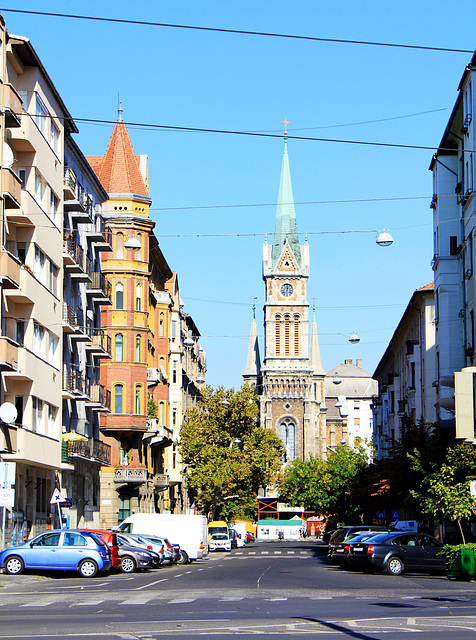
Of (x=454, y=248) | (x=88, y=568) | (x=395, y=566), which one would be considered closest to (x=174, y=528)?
(x=395, y=566)

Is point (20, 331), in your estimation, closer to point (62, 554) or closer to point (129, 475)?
point (62, 554)

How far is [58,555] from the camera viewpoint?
28.8 m

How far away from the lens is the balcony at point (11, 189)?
33250mm

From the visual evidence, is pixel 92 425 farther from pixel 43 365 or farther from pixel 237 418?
pixel 237 418

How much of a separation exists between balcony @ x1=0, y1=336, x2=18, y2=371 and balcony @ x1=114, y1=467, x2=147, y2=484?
71.1 feet

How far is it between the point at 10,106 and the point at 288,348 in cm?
12722

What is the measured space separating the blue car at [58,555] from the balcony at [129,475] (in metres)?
25.4

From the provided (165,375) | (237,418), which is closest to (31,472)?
(165,375)

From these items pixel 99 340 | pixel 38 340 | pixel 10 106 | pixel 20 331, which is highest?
pixel 10 106

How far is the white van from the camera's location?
1698 inches

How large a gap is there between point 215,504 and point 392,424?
1563 centimetres

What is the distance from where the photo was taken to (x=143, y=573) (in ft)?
112

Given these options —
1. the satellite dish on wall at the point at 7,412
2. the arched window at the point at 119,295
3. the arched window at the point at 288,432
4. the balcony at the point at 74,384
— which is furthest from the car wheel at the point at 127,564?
the arched window at the point at 288,432

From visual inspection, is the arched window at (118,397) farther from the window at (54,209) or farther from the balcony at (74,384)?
the window at (54,209)
